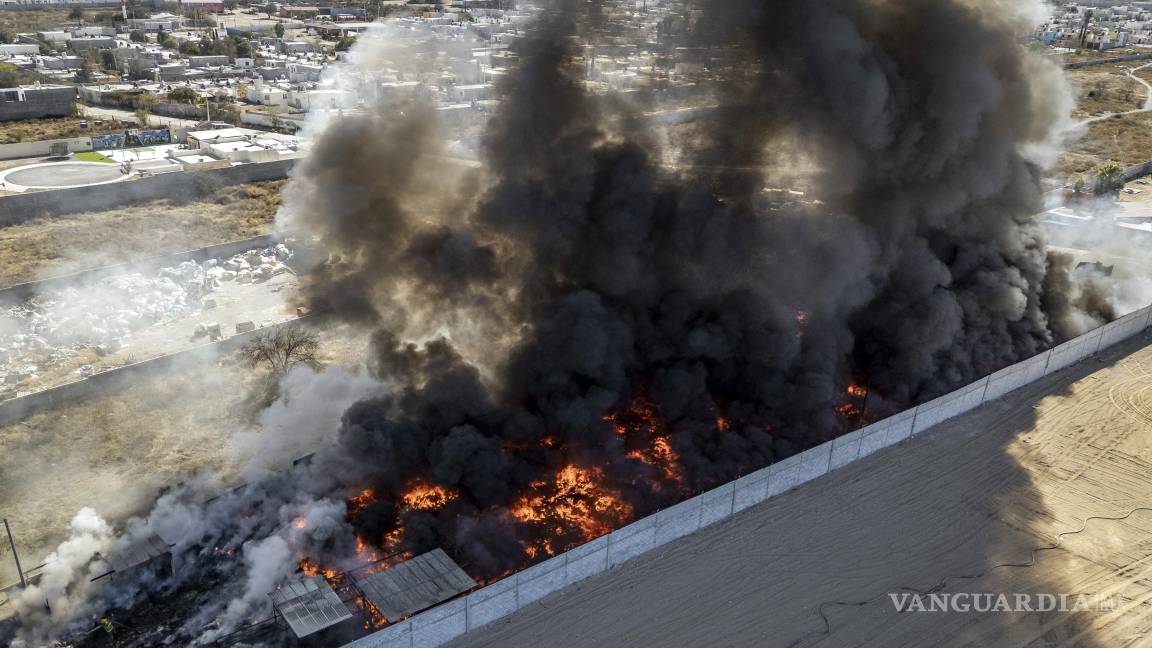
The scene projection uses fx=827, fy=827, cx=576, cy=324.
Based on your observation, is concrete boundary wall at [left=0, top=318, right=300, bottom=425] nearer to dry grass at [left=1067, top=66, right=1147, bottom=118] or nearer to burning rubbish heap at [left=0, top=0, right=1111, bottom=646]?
burning rubbish heap at [left=0, top=0, right=1111, bottom=646]

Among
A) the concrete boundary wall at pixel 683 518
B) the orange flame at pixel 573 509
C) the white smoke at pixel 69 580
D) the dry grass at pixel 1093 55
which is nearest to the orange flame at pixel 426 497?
the orange flame at pixel 573 509

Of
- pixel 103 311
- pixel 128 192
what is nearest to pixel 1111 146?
pixel 128 192

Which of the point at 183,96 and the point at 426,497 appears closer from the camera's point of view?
the point at 426,497

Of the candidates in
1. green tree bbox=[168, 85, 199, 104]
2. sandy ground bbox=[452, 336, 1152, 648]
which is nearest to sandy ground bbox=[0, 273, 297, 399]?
sandy ground bbox=[452, 336, 1152, 648]

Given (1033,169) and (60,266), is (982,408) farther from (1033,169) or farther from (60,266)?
(60,266)

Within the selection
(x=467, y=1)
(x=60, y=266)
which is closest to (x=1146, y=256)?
(x=60, y=266)

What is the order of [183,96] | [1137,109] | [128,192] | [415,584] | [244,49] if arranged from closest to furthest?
[415,584]
[128,192]
[183,96]
[1137,109]
[244,49]

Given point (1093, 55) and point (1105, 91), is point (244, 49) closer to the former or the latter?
point (1105, 91)
